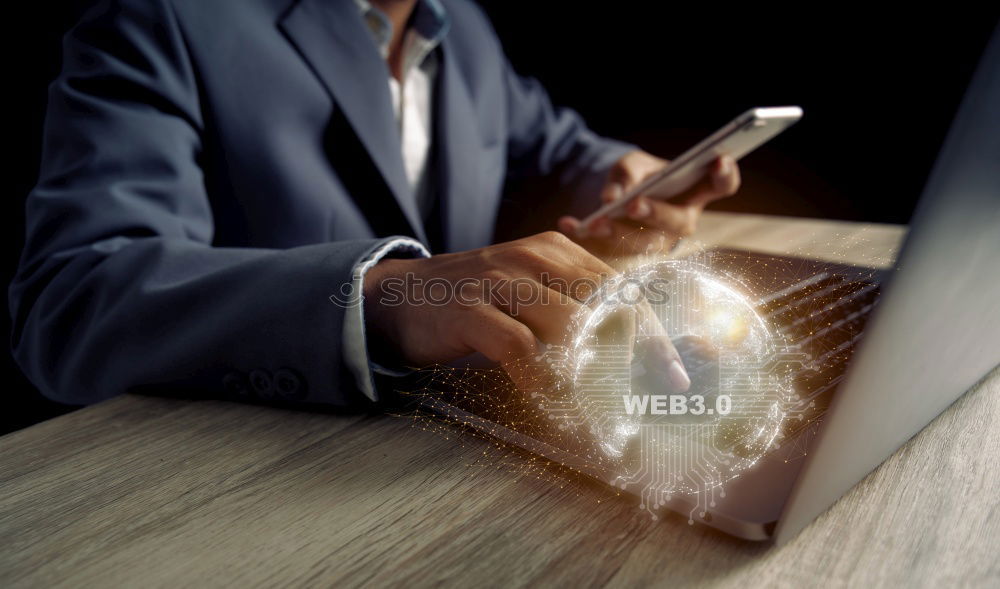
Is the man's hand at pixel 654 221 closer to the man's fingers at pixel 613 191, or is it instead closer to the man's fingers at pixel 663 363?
the man's fingers at pixel 613 191

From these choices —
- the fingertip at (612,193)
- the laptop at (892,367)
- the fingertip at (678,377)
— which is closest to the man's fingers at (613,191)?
the fingertip at (612,193)

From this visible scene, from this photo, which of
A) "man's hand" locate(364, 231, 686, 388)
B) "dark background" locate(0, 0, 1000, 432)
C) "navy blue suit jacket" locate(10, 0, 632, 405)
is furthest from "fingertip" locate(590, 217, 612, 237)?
"dark background" locate(0, 0, 1000, 432)

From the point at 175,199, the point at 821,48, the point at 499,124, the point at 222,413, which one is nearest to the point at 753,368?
the point at 222,413

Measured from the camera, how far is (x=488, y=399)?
0.50m

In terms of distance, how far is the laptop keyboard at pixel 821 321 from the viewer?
0.50 meters

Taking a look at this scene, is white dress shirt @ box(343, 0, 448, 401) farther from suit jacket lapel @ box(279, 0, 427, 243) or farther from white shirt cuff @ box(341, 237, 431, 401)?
white shirt cuff @ box(341, 237, 431, 401)

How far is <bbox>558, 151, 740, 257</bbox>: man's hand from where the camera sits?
1.02 m

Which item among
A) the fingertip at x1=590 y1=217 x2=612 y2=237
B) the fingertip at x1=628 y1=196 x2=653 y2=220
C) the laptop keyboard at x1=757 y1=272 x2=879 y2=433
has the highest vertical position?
the laptop keyboard at x1=757 y1=272 x2=879 y2=433

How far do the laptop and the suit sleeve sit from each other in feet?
0.47

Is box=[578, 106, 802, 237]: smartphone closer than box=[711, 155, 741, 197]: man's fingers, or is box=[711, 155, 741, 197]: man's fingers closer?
box=[578, 106, 802, 237]: smartphone

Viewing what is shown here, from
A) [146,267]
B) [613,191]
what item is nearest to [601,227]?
[613,191]

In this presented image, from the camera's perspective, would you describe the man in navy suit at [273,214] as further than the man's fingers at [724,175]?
No

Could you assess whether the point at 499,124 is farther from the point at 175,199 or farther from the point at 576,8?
the point at 576,8

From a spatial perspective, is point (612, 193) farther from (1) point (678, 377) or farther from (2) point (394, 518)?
(2) point (394, 518)
